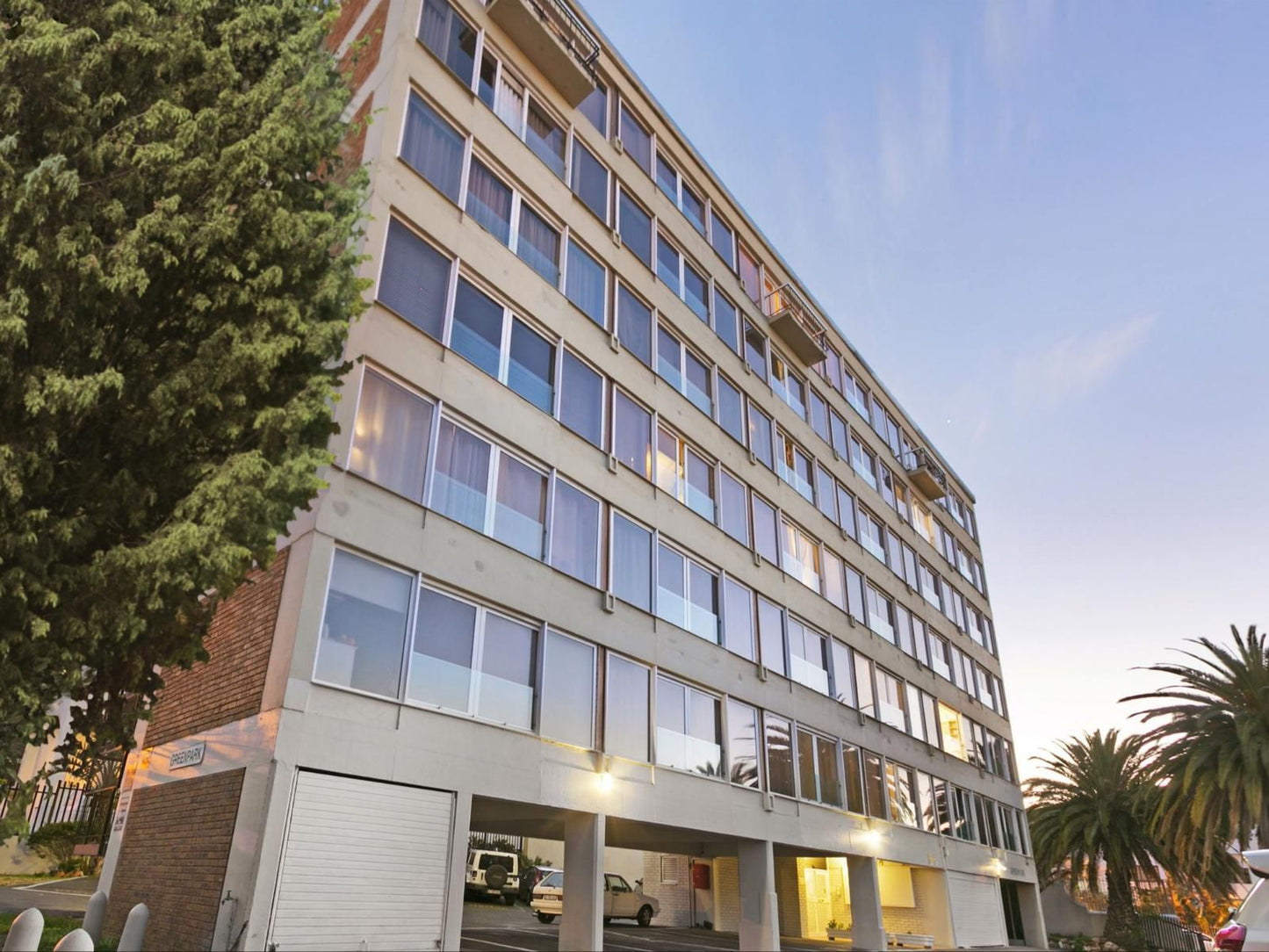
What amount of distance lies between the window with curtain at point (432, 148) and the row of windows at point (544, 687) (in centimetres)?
776

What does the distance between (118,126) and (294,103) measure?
1.97 metres

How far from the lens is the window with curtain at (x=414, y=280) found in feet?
51.2

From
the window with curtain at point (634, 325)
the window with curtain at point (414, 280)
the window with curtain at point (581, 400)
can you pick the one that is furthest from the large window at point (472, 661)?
the window with curtain at point (634, 325)

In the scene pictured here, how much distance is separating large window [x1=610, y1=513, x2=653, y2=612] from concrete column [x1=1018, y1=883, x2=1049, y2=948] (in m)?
26.8

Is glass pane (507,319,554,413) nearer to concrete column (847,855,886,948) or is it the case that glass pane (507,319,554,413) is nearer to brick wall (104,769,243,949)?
brick wall (104,769,243,949)

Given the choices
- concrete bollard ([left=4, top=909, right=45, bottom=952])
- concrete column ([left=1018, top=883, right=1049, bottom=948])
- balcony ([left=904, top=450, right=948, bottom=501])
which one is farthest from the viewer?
balcony ([left=904, top=450, right=948, bottom=501])

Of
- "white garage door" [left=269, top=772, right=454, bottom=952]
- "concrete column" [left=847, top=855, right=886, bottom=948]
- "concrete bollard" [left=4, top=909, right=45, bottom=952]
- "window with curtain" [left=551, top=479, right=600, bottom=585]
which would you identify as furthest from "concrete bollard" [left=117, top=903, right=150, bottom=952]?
"concrete column" [left=847, top=855, right=886, bottom=948]

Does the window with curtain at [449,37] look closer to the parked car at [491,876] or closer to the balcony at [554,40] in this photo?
the balcony at [554,40]

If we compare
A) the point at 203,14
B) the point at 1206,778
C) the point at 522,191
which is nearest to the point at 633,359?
the point at 522,191

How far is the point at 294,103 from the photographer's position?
10898mm

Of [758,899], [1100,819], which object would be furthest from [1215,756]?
[758,899]

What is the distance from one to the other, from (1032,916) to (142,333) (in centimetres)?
3898

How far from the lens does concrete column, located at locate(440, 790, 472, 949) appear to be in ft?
42.3

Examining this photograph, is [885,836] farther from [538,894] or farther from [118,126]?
[118,126]
